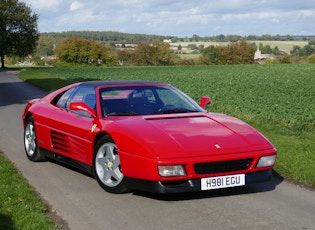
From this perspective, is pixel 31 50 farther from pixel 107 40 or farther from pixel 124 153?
pixel 107 40

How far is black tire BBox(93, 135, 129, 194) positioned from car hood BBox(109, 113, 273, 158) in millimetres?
271

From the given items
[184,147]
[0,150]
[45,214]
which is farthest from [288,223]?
[0,150]

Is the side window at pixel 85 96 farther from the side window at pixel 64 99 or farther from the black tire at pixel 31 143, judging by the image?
the black tire at pixel 31 143

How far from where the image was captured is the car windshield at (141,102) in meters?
6.46

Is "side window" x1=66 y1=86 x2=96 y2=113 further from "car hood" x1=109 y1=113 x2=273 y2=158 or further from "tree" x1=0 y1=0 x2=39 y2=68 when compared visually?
"tree" x1=0 y1=0 x2=39 y2=68

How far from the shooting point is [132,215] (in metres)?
5.12

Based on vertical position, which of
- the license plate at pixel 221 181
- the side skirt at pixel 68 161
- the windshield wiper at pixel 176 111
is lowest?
the side skirt at pixel 68 161

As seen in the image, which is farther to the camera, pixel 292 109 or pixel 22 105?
pixel 22 105

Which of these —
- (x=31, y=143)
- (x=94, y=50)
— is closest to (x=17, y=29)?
(x=94, y=50)

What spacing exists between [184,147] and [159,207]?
680 mm

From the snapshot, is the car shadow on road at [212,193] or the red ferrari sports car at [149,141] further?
the car shadow on road at [212,193]

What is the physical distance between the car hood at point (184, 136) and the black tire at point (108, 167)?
271 mm

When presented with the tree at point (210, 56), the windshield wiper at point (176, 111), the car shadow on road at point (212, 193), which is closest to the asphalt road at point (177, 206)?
the car shadow on road at point (212, 193)

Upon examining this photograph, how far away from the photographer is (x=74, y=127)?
21.7 feet
